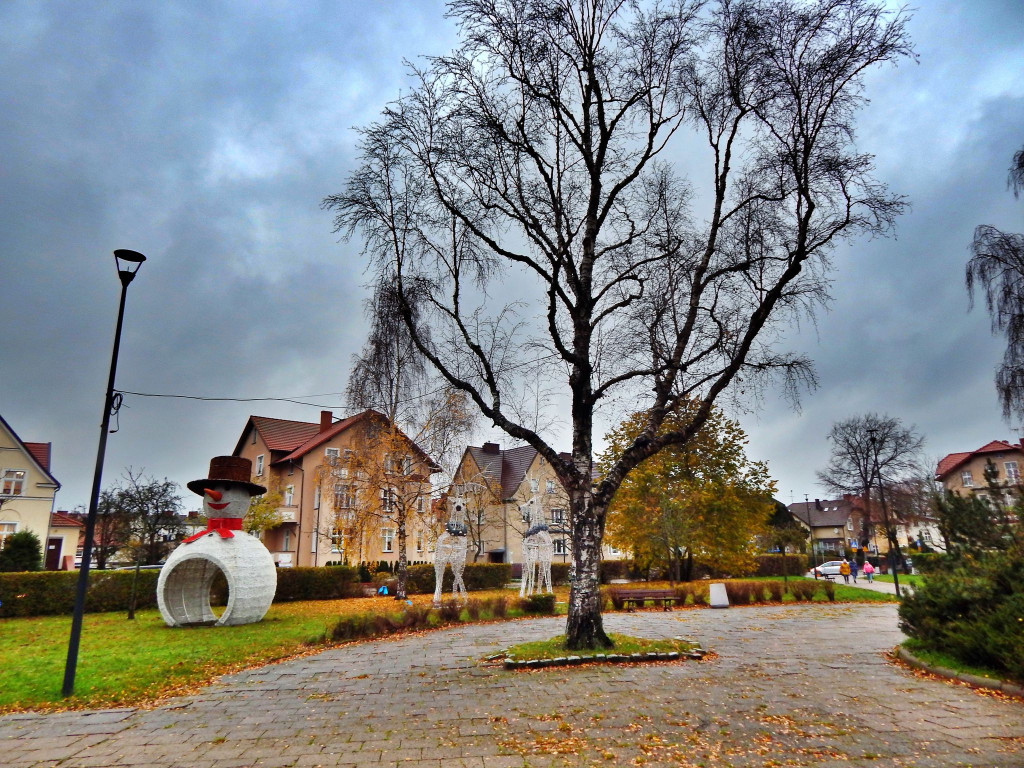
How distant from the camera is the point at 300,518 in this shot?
39.5m

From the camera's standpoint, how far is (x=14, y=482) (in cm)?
3791

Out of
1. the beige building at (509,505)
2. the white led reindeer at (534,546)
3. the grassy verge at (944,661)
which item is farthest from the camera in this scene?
the beige building at (509,505)

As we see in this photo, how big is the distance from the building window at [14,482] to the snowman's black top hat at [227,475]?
30.1 metres

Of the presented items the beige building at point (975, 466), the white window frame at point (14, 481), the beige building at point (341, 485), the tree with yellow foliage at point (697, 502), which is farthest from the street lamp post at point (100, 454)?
the beige building at point (975, 466)

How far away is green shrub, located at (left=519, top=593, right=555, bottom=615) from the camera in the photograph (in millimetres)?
19125

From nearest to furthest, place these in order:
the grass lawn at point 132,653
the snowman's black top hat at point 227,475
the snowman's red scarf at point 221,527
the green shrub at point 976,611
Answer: the green shrub at point 976,611 → the grass lawn at point 132,653 → the snowman's red scarf at point 221,527 → the snowman's black top hat at point 227,475

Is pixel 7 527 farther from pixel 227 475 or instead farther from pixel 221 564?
pixel 221 564

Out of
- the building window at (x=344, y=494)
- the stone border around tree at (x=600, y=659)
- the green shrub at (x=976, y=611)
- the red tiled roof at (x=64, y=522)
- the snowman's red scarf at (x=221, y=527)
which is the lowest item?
the stone border around tree at (x=600, y=659)

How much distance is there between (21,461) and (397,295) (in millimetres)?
38704

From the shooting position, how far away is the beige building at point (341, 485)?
25.4 metres

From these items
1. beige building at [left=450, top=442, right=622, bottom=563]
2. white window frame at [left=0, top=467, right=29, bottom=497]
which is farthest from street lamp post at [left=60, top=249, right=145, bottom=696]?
white window frame at [left=0, top=467, right=29, bottom=497]

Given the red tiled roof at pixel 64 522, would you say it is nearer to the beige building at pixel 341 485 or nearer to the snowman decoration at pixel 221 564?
the beige building at pixel 341 485

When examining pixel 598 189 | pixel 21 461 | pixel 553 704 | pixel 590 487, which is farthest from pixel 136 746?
Result: pixel 21 461

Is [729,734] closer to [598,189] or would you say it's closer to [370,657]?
[370,657]
